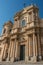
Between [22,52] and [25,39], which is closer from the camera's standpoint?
[25,39]

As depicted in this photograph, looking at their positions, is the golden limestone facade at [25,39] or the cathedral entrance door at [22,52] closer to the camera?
the golden limestone facade at [25,39]

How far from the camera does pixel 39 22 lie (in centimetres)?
2164

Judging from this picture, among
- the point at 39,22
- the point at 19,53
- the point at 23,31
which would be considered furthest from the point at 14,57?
the point at 39,22

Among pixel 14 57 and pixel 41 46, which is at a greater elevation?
pixel 41 46

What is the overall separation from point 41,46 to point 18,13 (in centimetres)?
826

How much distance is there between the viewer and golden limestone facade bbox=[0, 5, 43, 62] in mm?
20250

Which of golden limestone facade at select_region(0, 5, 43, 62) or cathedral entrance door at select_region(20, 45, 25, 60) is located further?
cathedral entrance door at select_region(20, 45, 25, 60)

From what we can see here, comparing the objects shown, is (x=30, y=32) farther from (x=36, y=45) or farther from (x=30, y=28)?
(x=36, y=45)

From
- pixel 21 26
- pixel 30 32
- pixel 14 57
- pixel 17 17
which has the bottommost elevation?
pixel 14 57

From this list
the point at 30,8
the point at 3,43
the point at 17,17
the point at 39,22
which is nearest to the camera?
the point at 39,22

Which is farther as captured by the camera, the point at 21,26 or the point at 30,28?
the point at 21,26

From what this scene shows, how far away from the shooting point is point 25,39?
73.9 feet

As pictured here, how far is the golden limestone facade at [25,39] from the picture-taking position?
66.4ft

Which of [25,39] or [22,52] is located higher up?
[25,39]
